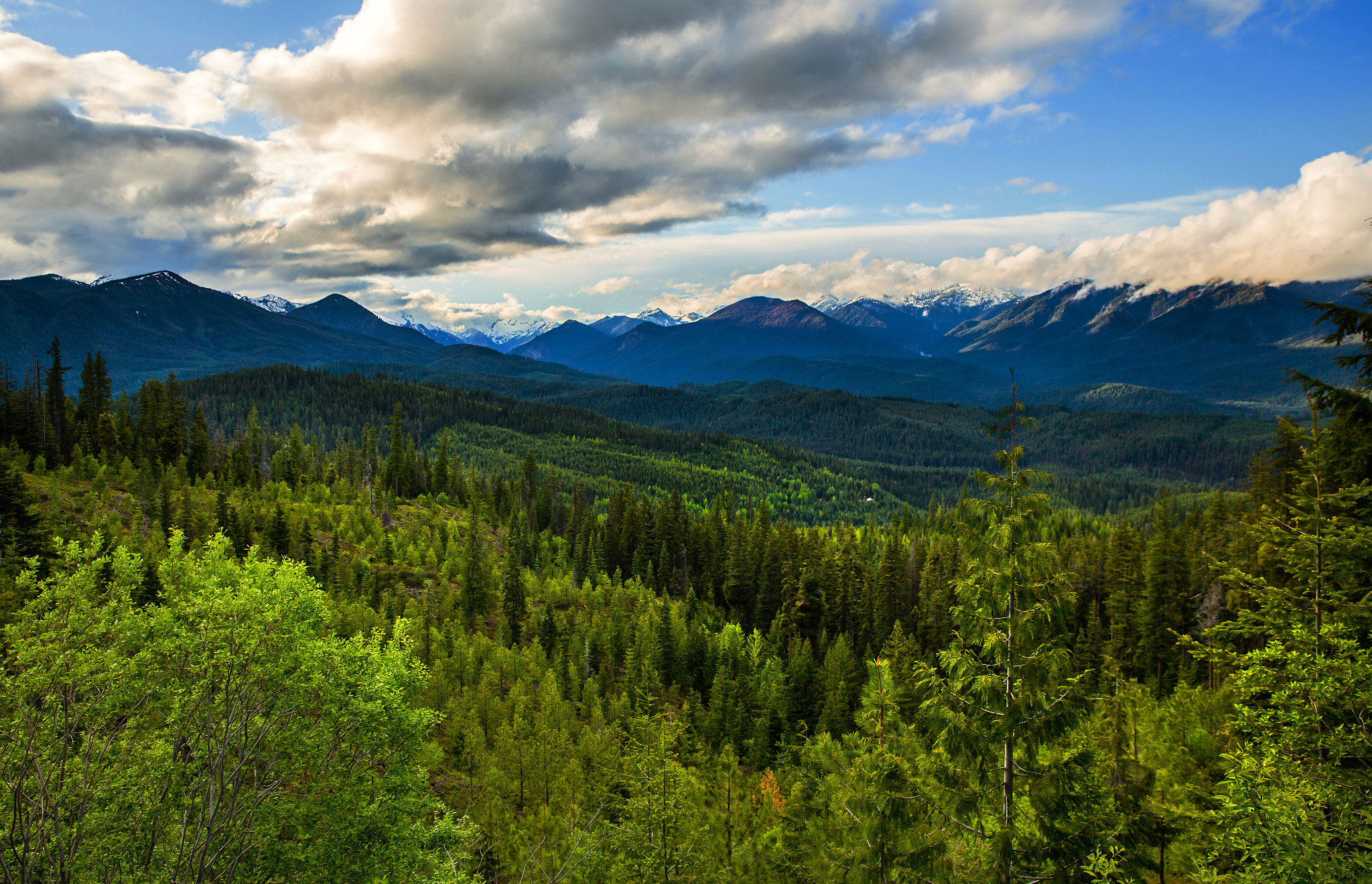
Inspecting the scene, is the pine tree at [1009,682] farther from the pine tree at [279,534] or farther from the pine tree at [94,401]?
the pine tree at [94,401]

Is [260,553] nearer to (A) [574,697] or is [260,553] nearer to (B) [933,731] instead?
(A) [574,697]

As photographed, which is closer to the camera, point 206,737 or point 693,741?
point 206,737

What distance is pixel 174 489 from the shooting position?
7531 cm

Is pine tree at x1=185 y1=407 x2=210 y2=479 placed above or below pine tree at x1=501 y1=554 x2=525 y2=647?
above

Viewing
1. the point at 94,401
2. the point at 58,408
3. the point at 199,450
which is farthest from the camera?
the point at 199,450

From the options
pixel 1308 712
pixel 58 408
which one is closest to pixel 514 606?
pixel 58 408

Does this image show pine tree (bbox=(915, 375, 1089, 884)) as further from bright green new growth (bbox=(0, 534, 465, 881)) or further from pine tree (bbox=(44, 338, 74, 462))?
pine tree (bbox=(44, 338, 74, 462))

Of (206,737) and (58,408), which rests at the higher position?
(58,408)

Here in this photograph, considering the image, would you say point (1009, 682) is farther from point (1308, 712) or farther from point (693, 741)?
point (693, 741)

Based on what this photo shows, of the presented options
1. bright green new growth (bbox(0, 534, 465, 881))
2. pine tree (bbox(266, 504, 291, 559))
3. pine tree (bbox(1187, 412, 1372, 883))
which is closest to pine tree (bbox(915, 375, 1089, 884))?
pine tree (bbox(1187, 412, 1372, 883))

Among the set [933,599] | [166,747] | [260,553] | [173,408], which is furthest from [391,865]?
[173,408]

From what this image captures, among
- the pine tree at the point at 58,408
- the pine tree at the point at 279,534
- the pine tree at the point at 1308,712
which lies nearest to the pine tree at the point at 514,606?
the pine tree at the point at 279,534

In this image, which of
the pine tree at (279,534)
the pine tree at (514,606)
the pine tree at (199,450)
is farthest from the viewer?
the pine tree at (199,450)

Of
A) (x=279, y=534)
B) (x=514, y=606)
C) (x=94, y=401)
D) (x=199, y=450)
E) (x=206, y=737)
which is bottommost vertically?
(x=514, y=606)
